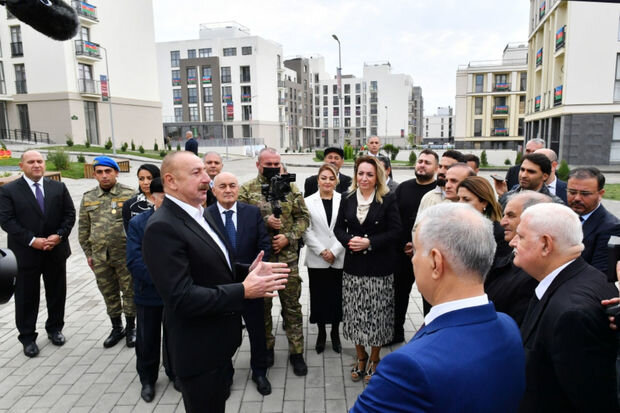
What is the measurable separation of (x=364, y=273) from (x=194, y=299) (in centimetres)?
209

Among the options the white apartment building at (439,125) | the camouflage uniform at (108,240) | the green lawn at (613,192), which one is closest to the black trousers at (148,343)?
the camouflage uniform at (108,240)

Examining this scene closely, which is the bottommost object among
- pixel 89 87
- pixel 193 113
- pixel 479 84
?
pixel 89 87

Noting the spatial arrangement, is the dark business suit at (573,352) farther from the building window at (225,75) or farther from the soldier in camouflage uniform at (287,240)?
the building window at (225,75)

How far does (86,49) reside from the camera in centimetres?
3522

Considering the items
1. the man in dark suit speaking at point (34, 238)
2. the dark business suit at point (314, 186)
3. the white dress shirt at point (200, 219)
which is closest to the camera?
the white dress shirt at point (200, 219)

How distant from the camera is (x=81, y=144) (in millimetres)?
36406

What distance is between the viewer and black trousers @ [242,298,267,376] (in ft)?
13.0

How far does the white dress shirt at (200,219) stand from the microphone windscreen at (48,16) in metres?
1.02

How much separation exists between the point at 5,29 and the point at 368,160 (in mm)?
43412

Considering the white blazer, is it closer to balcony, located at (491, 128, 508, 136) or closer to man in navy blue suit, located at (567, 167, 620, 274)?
man in navy blue suit, located at (567, 167, 620, 274)

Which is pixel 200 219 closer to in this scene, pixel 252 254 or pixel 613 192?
pixel 252 254

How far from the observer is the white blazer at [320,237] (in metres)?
4.55

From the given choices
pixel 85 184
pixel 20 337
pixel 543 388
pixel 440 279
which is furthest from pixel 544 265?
pixel 85 184

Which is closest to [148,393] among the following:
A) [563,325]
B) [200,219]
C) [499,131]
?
[200,219]
